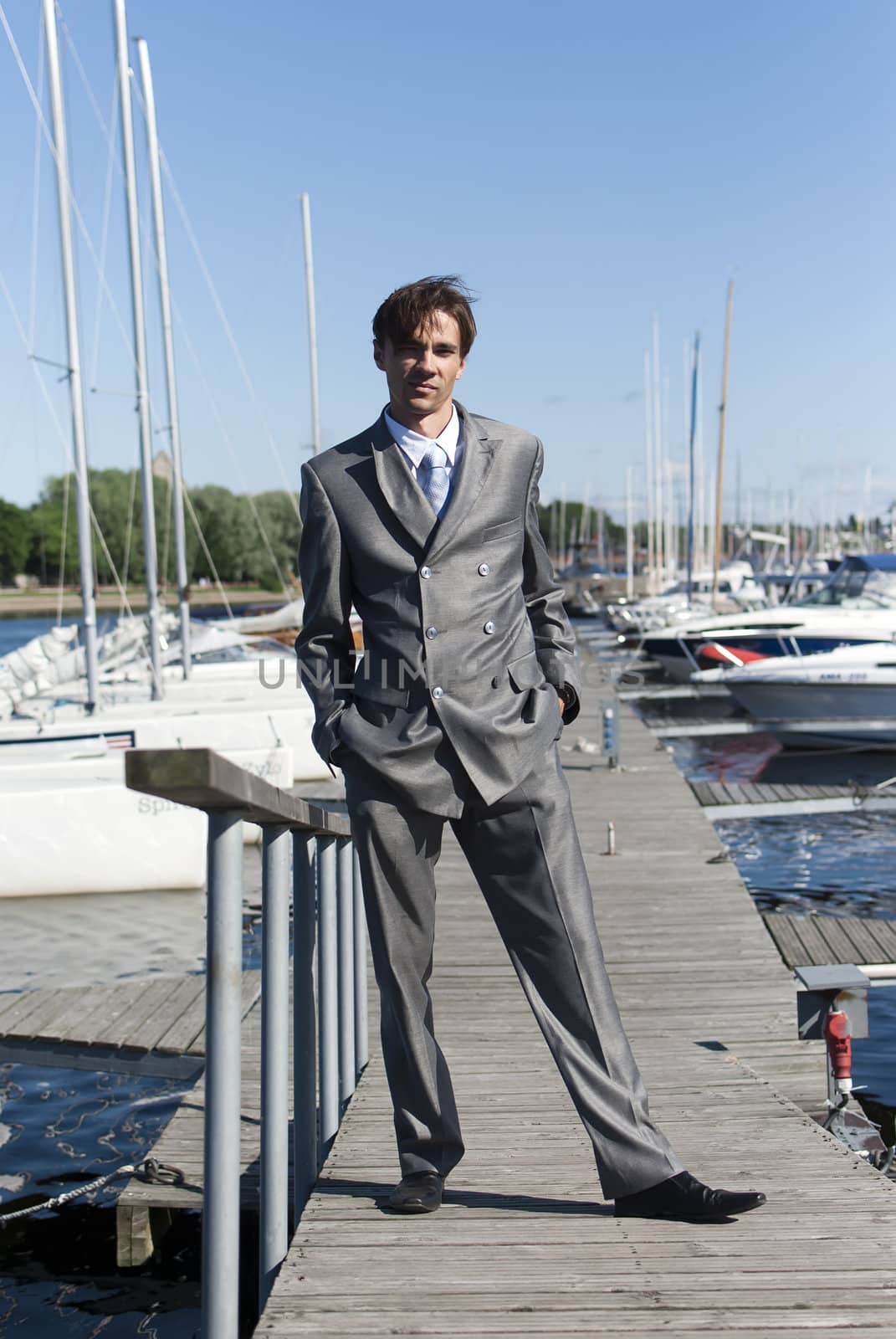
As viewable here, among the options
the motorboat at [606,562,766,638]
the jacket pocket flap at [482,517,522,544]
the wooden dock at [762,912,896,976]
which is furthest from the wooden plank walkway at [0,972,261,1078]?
the motorboat at [606,562,766,638]

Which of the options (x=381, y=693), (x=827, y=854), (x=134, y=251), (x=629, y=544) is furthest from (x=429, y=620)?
(x=629, y=544)

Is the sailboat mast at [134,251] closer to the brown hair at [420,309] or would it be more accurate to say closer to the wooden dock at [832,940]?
the wooden dock at [832,940]

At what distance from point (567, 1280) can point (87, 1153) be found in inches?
195

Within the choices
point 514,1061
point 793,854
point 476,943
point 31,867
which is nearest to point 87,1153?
point 476,943

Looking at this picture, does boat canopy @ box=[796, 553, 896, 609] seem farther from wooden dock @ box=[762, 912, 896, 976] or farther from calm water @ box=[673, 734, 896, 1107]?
wooden dock @ box=[762, 912, 896, 976]

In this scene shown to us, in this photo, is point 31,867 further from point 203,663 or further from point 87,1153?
point 203,663

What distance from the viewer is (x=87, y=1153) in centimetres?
704

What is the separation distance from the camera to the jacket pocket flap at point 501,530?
303 cm

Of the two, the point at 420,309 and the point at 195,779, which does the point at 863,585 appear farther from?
the point at 195,779

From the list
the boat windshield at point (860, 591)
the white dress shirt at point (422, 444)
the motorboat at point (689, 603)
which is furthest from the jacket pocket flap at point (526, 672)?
the motorboat at point (689, 603)

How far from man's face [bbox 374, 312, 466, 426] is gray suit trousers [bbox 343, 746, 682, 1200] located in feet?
2.50

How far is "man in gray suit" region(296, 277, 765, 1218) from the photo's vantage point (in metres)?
2.92

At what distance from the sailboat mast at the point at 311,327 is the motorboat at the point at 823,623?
880cm

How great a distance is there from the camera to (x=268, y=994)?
275 centimetres
